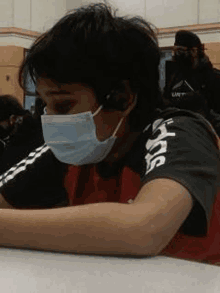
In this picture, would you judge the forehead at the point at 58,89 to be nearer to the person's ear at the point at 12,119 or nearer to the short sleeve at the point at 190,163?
the short sleeve at the point at 190,163

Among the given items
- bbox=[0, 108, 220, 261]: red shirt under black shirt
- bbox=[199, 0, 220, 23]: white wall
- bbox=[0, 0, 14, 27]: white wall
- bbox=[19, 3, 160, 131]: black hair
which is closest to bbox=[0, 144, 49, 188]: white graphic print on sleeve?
bbox=[0, 108, 220, 261]: red shirt under black shirt

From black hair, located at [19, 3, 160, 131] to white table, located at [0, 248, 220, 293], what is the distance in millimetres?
472

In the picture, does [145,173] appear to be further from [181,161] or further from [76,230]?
[76,230]

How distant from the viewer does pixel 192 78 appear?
2.07m

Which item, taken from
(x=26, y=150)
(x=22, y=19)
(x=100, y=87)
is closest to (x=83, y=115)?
(x=100, y=87)

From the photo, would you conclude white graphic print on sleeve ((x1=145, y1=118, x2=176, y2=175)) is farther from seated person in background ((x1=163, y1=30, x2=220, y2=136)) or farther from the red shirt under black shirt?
seated person in background ((x1=163, y1=30, x2=220, y2=136))

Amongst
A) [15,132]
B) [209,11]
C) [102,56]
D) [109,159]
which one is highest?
[209,11]

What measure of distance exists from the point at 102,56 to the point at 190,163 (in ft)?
1.17

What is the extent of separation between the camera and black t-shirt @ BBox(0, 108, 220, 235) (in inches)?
24.8

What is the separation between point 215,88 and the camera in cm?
195

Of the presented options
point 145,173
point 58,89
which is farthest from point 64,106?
point 145,173

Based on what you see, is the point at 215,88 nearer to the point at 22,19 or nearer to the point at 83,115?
the point at 83,115

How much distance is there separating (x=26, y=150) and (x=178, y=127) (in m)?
1.00

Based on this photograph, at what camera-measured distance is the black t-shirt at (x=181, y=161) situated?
2.07 ft
